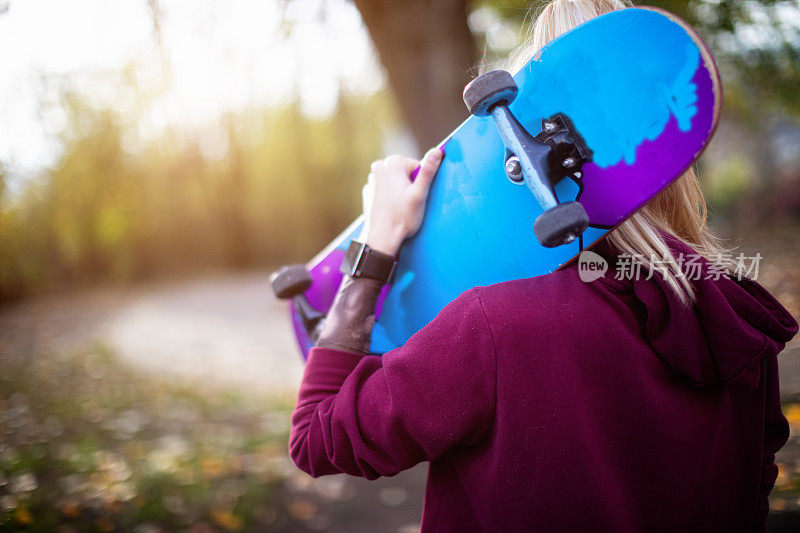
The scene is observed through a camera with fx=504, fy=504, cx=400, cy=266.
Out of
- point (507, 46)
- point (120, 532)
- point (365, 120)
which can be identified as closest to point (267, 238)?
point (365, 120)

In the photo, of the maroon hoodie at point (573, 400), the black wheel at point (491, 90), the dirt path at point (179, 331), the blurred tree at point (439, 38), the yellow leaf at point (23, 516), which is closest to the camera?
the maroon hoodie at point (573, 400)

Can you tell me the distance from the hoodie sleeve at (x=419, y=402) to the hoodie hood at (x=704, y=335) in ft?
0.99

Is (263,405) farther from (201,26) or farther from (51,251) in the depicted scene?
(51,251)

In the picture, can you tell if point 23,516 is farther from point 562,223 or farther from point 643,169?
point 643,169

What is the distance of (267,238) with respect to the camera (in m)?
14.4

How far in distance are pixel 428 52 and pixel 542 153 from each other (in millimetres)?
2685

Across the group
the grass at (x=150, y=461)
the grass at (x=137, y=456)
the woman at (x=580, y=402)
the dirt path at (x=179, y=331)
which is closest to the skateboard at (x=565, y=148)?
the woman at (x=580, y=402)

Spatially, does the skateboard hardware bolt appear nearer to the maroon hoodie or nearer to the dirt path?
the maroon hoodie

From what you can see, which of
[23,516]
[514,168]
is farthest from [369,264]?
[23,516]

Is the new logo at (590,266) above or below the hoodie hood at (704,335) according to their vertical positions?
above

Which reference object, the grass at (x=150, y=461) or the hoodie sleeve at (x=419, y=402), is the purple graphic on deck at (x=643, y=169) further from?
the grass at (x=150, y=461)

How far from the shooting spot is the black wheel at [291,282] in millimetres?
1629

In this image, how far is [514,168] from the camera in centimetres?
112

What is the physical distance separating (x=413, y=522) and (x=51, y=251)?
34.1ft
